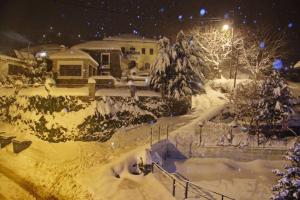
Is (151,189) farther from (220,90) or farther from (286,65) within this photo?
(286,65)

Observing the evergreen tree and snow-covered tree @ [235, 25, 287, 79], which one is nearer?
the evergreen tree

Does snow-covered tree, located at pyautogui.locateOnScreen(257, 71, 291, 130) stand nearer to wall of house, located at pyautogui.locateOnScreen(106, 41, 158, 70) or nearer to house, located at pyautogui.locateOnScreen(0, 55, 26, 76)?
house, located at pyautogui.locateOnScreen(0, 55, 26, 76)

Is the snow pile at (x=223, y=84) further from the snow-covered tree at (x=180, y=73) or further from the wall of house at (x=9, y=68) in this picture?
the wall of house at (x=9, y=68)

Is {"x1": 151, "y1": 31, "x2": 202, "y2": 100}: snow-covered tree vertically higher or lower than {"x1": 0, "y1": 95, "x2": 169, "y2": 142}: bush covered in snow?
higher

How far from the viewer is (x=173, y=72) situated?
25406 millimetres

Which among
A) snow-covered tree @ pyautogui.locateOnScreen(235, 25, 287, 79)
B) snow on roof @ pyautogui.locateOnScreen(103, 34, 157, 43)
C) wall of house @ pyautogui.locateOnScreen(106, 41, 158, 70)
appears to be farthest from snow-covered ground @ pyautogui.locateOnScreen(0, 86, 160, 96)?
snow on roof @ pyautogui.locateOnScreen(103, 34, 157, 43)

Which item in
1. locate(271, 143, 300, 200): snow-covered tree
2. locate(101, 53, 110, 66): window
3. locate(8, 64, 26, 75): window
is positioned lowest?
locate(271, 143, 300, 200): snow-covered tree

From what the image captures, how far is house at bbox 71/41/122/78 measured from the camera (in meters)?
34.9

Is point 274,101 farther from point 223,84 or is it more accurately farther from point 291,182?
point 223,84

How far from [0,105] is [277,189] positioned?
20.3 meters

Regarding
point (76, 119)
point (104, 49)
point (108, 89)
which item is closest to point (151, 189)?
point (76, 119)

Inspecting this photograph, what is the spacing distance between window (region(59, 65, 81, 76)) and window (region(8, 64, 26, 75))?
4.69 meters

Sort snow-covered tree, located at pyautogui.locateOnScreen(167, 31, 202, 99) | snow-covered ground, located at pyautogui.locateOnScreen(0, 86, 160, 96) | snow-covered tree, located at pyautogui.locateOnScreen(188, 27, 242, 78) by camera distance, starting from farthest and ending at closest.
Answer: snow-covered tree, located at pyautogui.locateOnScreen(188, 27, 242, 78)
snow-covered tree, located at pyautogui.locateOnScreen(167, 31, 202, 99)
snow-covered ground, located at pyautogui.locateOnScreen(0, 86, 160, 96)

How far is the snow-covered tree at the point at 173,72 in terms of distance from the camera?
957 inches
